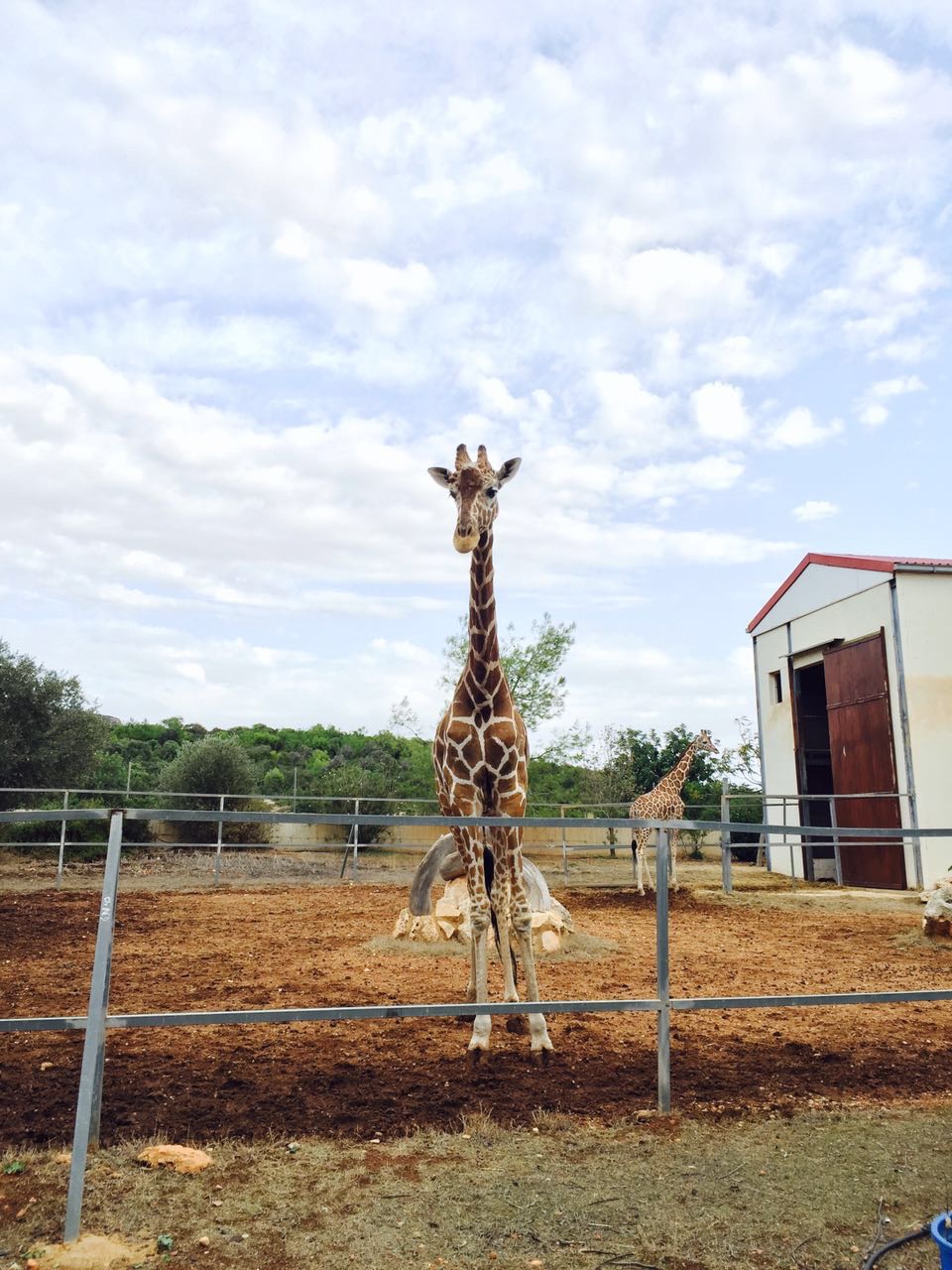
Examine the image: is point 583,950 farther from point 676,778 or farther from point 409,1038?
point 676,778

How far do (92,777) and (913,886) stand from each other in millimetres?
16849

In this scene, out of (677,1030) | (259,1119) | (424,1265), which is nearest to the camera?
(424,1265)

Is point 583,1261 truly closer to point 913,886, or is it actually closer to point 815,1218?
point 815,1218

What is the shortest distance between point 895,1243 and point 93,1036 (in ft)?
8.24

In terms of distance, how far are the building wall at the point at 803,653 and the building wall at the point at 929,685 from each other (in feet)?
0.74

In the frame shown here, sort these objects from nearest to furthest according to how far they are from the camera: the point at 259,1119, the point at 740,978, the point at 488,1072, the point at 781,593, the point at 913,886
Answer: the point at 259,1119, the point at 488,1072, the point at 740,978, the point at 913,886, the point at 781,593

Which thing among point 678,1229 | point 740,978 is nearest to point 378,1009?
point 678,1229

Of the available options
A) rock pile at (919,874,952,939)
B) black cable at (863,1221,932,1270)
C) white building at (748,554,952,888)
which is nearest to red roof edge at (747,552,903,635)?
white building at (748,554,952,888)

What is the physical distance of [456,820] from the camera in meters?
3.10

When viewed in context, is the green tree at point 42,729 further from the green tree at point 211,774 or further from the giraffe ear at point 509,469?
the giraffe ear at point 509,469

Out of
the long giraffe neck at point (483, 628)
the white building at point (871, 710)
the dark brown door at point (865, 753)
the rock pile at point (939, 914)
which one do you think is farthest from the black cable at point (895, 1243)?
the dark brown door at point (865, 753)

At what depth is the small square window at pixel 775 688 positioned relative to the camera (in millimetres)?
17922

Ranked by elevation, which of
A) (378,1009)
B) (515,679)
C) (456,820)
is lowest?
(378,1009)

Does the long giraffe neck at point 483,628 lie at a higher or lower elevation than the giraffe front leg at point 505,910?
higher
